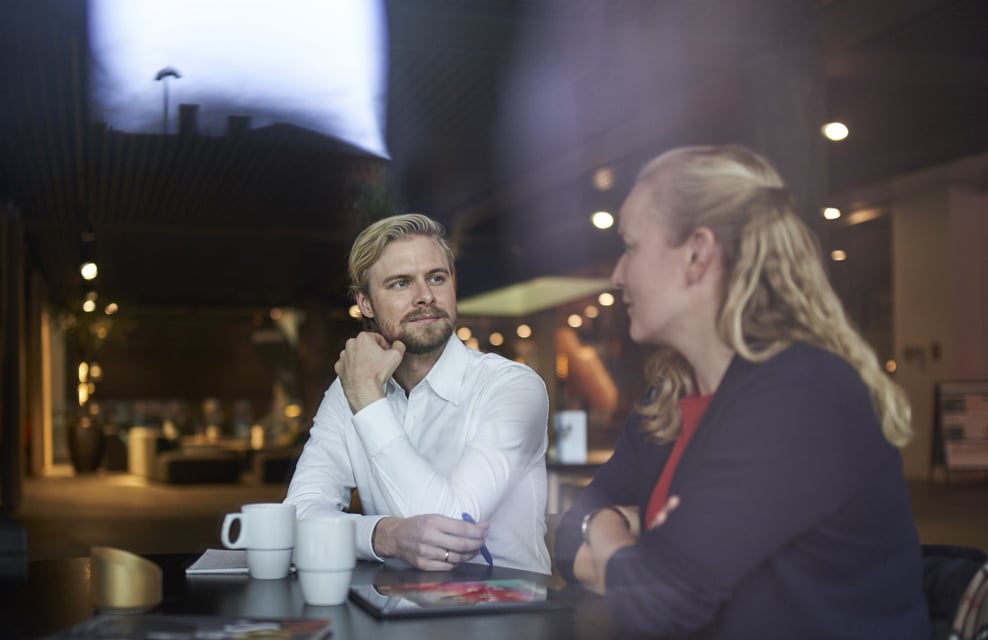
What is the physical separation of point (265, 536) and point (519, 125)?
6875 mm

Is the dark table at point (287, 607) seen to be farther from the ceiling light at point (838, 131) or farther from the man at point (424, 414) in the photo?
the ceiling light at point (838, 131)

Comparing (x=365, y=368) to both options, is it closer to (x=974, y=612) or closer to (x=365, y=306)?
(x=365, y=306)

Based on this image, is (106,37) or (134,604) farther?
(106,37)

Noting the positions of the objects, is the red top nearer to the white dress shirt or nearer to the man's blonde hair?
the white dress shirt

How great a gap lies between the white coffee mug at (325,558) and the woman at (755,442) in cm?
29

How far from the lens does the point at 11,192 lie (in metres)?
10.0

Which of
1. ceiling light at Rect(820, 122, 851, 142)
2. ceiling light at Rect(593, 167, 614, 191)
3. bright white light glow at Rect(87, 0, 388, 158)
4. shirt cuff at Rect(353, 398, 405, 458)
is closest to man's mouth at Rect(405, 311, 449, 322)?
shirt cuff at Rect(353, 398, 405, 458)

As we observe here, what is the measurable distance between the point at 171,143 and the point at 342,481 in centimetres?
691

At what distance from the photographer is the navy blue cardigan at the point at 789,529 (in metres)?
1.00

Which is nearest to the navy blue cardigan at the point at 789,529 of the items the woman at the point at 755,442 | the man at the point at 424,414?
the woman at the point at 755,442

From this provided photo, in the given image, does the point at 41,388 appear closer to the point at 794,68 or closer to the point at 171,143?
the point at 171,143

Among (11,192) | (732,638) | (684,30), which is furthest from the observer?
(11,192)

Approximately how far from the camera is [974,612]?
1.04 meters

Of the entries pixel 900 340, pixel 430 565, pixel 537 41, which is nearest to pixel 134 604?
pixel 430 565
